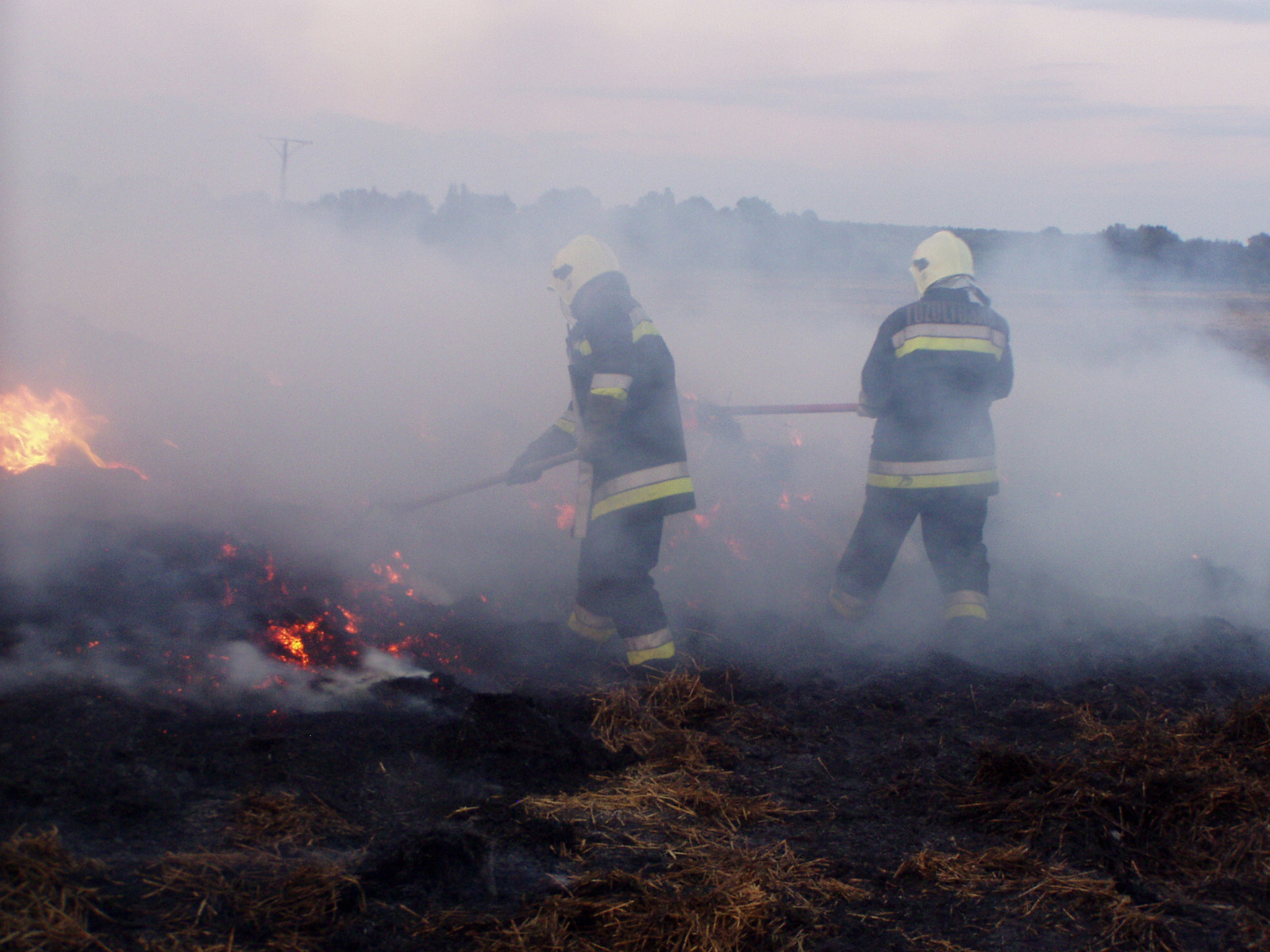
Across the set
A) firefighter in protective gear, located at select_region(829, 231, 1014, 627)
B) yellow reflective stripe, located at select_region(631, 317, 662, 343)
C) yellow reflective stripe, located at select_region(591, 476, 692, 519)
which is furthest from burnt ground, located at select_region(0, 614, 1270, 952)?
yellow reflective stripe, located at select_region(631, 317, 662, 343)

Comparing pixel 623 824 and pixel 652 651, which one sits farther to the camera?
pixel 652 651

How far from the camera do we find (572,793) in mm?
3277

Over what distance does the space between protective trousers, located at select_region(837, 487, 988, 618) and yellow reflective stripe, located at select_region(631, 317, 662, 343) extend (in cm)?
Result: 164

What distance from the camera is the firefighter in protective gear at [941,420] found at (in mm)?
4934

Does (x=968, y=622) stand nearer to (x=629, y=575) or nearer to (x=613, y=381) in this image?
(x=629, y=575)

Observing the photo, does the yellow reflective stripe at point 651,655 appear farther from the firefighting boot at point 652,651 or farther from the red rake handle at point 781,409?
the red rake handle at point 781,409

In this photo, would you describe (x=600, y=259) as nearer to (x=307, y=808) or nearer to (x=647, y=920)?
(x=307, y=808)

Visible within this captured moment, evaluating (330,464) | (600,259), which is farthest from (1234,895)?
(330,464)

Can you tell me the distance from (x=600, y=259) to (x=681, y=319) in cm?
548

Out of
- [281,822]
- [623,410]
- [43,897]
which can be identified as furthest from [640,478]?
[43,897]

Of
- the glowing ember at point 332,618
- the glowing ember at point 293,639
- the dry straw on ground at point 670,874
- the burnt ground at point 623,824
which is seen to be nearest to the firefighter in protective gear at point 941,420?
the burnt ground at point 623,824

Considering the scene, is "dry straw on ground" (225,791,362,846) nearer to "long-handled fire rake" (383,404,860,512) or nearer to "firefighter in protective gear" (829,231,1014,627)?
"long-handled fire rake" (383,404,860,512)

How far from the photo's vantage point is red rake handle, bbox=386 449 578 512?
4.78m

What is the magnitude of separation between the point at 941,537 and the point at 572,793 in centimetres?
274
